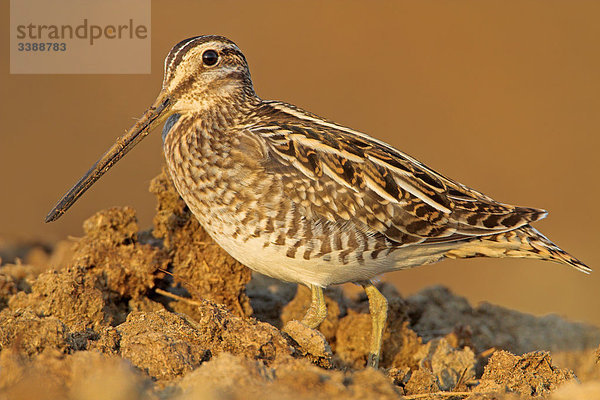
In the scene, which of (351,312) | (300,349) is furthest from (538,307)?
(300,349)

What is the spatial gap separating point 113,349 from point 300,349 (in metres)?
1.13

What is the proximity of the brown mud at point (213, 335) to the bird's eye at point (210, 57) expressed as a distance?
1.12 m

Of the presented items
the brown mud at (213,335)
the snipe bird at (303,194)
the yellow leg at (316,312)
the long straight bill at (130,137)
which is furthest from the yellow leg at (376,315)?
the long straight bill at (130,137)

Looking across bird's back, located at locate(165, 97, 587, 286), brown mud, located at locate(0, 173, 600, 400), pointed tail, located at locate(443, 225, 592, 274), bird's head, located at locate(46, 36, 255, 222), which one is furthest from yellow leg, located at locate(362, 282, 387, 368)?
bird's head, located at locate(46, 36, 255, 222)

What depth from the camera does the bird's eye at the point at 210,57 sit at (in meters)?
6.01

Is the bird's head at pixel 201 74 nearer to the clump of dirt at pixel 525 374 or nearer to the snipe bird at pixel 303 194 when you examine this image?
the snipe bird at pixel 303 194

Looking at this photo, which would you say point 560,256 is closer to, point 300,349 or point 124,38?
point 300,349

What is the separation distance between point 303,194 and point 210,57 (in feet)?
4.75

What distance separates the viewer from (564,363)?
6855mm

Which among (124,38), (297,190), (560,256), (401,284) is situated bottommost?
(401,284)

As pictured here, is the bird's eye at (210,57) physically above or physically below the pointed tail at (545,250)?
above

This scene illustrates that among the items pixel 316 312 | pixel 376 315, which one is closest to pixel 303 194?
pixel 316 312

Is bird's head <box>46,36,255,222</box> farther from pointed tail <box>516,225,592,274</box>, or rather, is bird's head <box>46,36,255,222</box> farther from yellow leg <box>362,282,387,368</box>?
pointed tail <box>516,225,592,274</box>

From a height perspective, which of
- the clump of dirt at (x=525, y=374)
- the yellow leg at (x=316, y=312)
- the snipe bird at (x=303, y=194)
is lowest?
the clump of dirt at (x=525, y=374)
